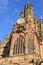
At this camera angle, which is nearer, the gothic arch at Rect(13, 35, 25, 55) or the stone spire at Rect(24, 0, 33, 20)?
the gothic arch at Rect(13, 35, 25, 55)

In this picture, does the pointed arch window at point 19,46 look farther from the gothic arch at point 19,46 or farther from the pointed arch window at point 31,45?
the pointed arch window at point 31,45

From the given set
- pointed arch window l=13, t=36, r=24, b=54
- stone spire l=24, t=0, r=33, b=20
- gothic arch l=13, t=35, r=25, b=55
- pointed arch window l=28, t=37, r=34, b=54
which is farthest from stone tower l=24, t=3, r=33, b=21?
pointed arch window l=28, t=37, r=34, b=54

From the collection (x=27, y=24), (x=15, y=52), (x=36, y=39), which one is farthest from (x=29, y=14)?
(x=15, y=52)

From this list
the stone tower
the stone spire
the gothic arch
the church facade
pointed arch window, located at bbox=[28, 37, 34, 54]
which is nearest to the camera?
the church facade

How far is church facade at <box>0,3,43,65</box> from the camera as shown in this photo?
75.7 metres

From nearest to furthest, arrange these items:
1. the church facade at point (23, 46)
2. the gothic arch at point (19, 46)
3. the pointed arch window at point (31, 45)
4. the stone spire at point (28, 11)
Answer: the church facade at point (23, 46), the pointed arch window at point (31, 45), the gothic arch at point (19, 46), the stone spire at point (28, 11)

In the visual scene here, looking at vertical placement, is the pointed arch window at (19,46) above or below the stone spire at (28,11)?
below

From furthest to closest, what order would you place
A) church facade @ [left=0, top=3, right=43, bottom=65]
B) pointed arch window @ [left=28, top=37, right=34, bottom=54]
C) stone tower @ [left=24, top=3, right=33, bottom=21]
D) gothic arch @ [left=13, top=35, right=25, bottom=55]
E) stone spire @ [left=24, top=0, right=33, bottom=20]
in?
stone spire @ [left=24, top=0, right=33, bottom=20]
stone tower @ [left=24, top=3, right=33, bottom=21]
gothic arch @ [left=13, top=35, right=25, bottom=55]
pointed arch window @ [left=28, top=37, right=34, bottom=54]
church facade @ [left=0, top=3, right=43, bottom=65]

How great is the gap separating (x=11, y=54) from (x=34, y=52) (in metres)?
8.14

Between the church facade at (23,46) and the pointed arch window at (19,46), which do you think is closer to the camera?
the church facade at (23,46)

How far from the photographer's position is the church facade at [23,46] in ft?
248

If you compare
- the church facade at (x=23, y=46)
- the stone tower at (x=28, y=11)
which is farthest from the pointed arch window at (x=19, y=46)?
the stone tower at (x=28, y=11)

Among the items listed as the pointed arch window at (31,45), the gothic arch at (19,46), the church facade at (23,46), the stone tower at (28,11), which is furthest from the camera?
the stone tower at (28,11)

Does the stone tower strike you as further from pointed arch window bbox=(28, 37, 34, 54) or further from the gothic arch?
pointed arch window bbox=(28, 37, 34, 54)
